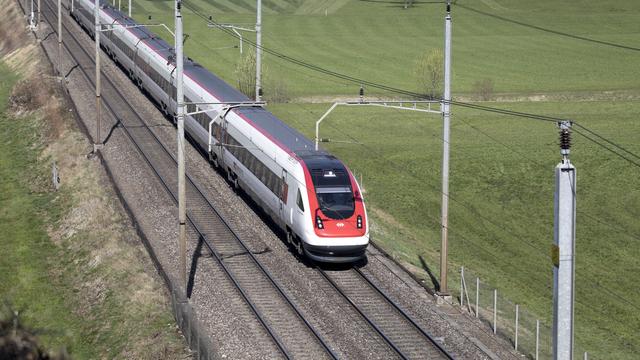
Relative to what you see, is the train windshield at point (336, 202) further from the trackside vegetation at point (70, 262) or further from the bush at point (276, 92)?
the bush at point (276, 92)

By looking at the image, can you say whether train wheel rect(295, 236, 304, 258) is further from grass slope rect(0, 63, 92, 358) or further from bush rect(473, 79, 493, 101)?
bush rect(473, 79, 493, 101)

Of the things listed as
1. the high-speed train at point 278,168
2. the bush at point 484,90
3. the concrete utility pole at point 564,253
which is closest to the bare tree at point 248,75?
the high-speed train at point 278,168

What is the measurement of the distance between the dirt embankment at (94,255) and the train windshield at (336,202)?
636cm

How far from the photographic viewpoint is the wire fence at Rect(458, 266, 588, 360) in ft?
97.1

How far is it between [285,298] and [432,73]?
58.7m

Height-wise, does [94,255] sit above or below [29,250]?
above

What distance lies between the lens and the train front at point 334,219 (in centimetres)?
3378

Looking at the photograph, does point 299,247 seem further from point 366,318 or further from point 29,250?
point 29,250

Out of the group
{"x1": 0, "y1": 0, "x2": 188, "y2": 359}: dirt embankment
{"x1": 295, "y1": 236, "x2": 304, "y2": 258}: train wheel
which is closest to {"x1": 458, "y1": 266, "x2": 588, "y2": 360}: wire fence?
{"x1": 295, "y1": 236, "x2": 304, "y2": 258}: train wheel

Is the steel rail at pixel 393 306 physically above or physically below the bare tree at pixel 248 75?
below

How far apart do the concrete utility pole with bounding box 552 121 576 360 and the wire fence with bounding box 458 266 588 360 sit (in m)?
7.34

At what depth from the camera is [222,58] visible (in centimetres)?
10344

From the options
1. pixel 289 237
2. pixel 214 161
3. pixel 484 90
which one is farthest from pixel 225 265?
pixel 484 90

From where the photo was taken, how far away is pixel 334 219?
34.0 meters
